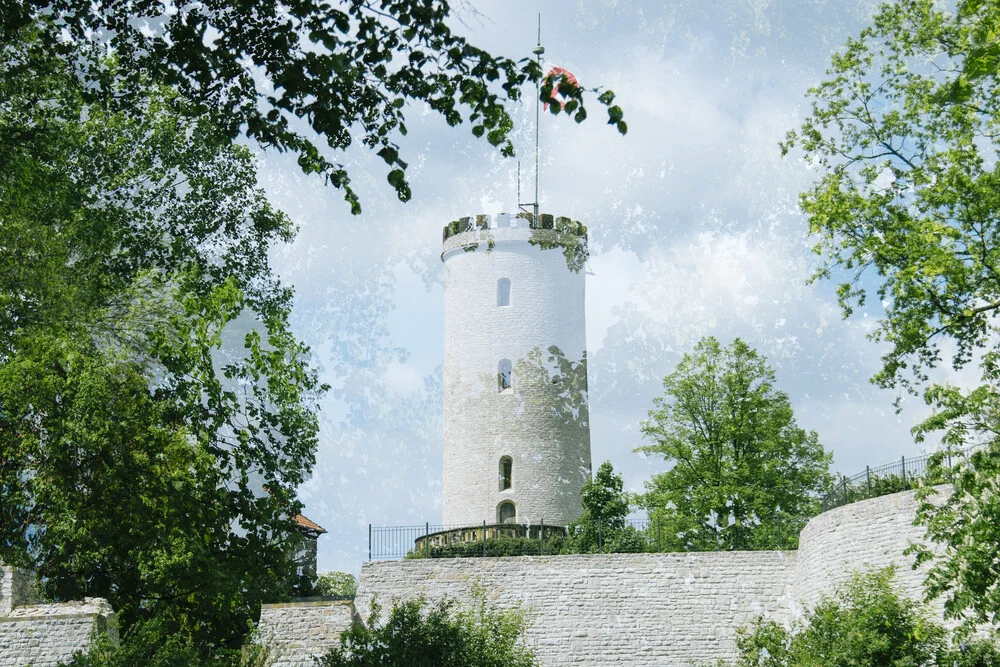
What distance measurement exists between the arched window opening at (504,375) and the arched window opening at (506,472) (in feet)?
7.24

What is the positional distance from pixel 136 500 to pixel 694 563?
430 inches

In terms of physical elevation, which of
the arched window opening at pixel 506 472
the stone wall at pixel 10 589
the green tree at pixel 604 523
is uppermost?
the arched window opening at pixel 506 472

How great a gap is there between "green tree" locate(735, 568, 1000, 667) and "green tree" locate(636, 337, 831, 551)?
32.5 ft

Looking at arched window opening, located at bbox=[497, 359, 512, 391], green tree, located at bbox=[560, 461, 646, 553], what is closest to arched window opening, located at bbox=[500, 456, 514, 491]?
arched window opening, located at bbox=[497, 359, 512, 391]

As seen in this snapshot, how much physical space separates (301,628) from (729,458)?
545 inches

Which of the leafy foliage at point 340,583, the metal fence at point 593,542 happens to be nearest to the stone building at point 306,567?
the metal fence at point 593,542

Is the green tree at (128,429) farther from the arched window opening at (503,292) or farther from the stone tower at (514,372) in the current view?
the arched window opening at (503,292)

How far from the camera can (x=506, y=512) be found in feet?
130

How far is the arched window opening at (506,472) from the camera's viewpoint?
130ft

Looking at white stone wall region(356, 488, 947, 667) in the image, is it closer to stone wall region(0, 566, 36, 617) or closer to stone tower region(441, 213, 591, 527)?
stone wall region(0, 566, 36, 617)

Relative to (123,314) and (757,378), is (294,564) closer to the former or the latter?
(123,314)

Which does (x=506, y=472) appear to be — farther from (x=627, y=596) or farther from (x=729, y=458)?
(x=627, y=596)

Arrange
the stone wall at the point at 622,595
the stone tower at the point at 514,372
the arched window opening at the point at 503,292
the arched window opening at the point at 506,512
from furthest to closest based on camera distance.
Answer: the arched window opening at the point at 503,292 → the stone tower at the point at 514,372 → the arched window opening at the point at 506,512 → the stone wall at the point at 622,595

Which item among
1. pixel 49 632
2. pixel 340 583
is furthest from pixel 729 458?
pixel 340 583
